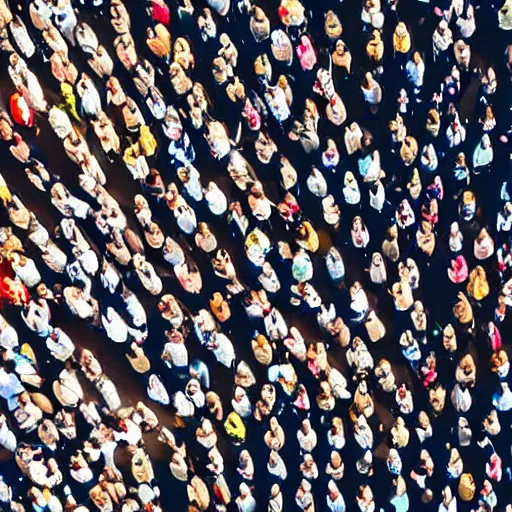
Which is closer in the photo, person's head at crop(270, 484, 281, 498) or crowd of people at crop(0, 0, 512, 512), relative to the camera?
crowd of people at crop(0, 0, 512, 512)

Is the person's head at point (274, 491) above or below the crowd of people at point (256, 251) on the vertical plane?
below

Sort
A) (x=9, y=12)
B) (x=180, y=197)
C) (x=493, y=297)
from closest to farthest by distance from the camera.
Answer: (x=9, y=12)
(x=180, y=197)
(x=493, y=297)

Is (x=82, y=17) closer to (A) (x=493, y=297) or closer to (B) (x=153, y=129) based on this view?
(B) (x=153, y=129)

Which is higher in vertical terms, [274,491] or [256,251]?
[256,251]

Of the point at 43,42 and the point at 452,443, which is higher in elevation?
the point at 43,42

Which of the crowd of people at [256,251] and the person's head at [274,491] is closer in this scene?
the crowd of people at [256,251]

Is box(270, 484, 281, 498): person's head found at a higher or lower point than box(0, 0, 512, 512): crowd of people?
lower

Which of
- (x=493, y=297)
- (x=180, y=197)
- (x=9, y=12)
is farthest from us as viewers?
(x=493, y=297)

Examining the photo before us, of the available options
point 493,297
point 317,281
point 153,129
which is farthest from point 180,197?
point 493,297
